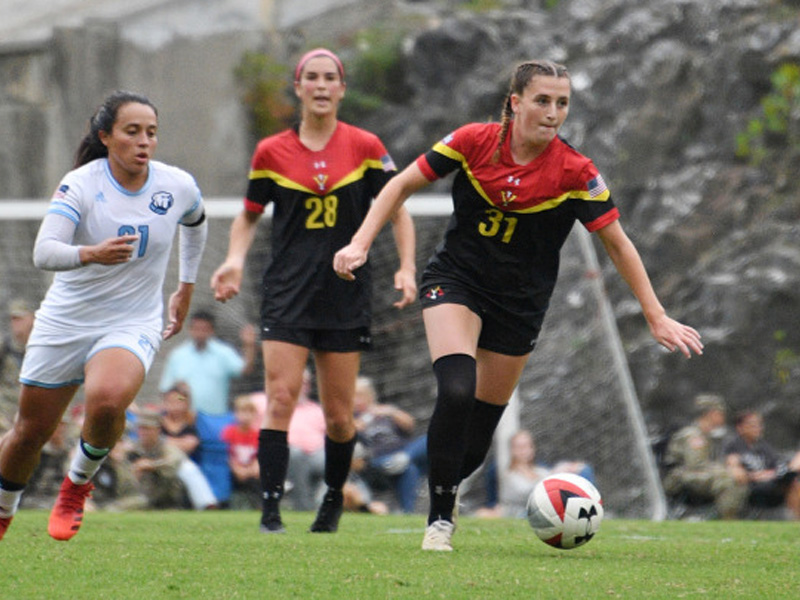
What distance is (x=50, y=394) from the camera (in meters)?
6.44

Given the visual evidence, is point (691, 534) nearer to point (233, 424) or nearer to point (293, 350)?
point (293, 350)

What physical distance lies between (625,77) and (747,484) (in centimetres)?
696

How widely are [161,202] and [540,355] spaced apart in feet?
28.8

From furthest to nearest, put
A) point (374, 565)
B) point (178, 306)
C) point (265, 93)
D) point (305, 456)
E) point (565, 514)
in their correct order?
point (265, 93)
point (305, 456)
point (178, 306)
point (565, 514)
point (374, 565)

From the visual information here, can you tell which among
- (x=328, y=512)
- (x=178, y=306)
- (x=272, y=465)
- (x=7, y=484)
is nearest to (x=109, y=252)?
(x=178, y=306)

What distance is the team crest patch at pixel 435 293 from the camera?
6617 millimetres

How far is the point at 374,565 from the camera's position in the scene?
585 centimetres

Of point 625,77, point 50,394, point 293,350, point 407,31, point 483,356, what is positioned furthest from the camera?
point 407,31

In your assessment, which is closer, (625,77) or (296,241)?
(296,241)

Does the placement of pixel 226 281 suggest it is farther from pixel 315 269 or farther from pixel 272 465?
pixel 272 465

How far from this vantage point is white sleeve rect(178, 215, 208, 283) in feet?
23.4

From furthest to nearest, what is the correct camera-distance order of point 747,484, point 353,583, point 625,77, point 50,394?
point 625,77 → point 747,484 → point 50,394 → point 353,583

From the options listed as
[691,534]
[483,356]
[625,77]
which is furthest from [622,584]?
[625,77]

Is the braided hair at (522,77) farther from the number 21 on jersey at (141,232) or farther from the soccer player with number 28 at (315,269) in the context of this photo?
the number 21 on jersey at (141,232)
